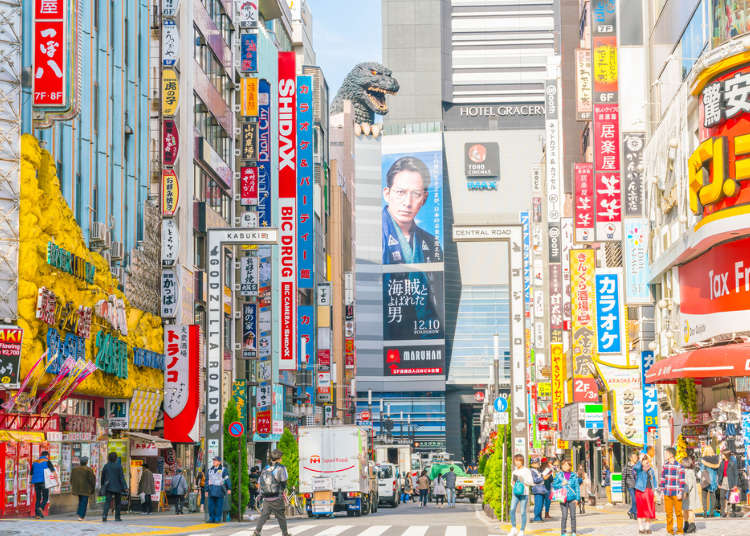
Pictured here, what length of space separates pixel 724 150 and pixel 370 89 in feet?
543

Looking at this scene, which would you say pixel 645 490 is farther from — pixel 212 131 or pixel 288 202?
pixel 288 202

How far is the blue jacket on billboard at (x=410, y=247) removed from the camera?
183 m

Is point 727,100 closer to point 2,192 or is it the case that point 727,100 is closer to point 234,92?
point 2,192

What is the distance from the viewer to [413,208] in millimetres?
184375

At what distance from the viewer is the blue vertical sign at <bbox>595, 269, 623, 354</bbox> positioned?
4128cm

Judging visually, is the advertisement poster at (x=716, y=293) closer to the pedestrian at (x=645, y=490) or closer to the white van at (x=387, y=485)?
the pedestrian at (x=645, y=490)

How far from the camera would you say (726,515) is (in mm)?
28734

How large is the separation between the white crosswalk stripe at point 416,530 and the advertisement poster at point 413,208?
154 meters

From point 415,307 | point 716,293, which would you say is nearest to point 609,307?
point 716,293

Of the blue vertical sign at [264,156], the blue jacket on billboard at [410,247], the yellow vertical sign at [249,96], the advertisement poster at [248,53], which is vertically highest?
the blue jacket on billboard at [410,247]

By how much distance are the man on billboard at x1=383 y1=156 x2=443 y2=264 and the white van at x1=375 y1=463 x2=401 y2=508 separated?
12670cm

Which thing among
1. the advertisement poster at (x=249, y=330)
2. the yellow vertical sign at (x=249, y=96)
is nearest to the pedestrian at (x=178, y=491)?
the advertisement poster at (x=249, y=330)

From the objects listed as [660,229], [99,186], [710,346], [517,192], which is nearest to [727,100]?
[710,346]

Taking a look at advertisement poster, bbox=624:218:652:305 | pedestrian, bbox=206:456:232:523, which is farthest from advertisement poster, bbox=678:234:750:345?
pedestrian, bbox=206:456:232:523
